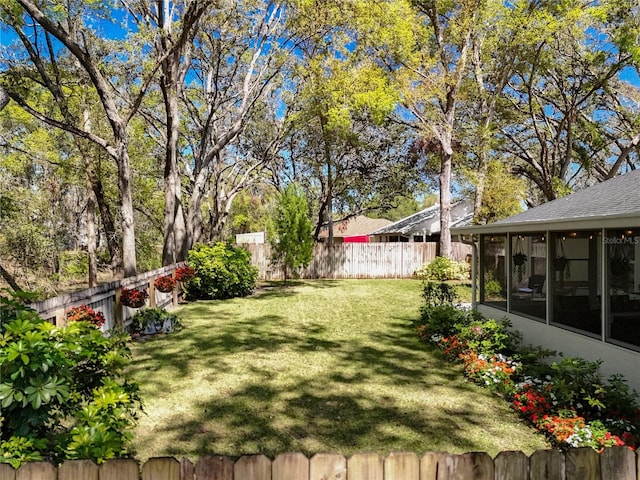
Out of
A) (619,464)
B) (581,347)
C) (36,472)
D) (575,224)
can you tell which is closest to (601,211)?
(575,224)

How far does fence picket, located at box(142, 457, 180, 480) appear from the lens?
6.17ft

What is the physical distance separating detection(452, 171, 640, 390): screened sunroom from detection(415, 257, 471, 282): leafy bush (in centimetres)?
1048

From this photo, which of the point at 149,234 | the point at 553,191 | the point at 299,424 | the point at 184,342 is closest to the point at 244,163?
the point at 149,234

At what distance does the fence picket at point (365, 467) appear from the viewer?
1892 millimetres

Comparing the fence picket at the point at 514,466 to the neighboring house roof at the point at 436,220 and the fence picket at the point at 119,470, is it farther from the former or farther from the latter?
the neighboring house roof at the point at 436,220

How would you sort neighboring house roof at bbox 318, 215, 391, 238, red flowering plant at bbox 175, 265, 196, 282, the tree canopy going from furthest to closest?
1. neighboring house roof at bbox 318, 215, 391, 238
2. the tree canopy
3. red flowering plant at bbox 175, 265, 196, 282

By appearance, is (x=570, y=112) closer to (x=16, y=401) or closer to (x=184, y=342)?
(x=184, y=342)

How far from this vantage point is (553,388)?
5.07m

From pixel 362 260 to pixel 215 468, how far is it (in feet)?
65.7

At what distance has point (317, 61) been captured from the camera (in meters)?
17.0

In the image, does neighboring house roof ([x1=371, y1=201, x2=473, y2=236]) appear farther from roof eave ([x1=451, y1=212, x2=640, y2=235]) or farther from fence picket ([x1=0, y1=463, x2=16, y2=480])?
fence picket ([x1=0, y1=463, x2=16, y2=480])

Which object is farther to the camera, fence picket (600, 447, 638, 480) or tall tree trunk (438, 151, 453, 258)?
tall tree trunk (438, 151, 453, 258)

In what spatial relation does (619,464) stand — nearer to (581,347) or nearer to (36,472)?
(36,472)

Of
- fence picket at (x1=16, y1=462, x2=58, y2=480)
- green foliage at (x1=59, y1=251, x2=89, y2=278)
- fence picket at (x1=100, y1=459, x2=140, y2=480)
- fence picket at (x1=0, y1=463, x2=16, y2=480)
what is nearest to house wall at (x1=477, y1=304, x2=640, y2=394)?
fence picket at (x1=100, y1=459, x2=140, y2=480)
